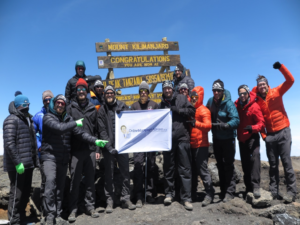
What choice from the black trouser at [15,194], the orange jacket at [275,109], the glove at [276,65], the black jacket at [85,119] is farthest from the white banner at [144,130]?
the glove at [276,65]

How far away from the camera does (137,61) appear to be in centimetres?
1154

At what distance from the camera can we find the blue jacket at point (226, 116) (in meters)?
5.97

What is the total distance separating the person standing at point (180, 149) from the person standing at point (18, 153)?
3.35m

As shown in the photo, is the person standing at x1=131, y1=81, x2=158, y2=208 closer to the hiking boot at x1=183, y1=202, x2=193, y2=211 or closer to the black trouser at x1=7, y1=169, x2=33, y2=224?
the hiking boot at x1=183, y1=202, x2=193, y2=211

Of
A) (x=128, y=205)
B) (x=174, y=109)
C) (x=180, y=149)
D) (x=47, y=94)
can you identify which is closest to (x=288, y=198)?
(x=180, y=149)

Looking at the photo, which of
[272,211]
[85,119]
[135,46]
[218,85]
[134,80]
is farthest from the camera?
[135,46]

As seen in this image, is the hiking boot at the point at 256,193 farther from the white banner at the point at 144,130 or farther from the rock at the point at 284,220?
the white banner at the point at 144,130

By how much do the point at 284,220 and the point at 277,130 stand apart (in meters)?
2.29

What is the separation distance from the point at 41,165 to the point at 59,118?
1.21 m

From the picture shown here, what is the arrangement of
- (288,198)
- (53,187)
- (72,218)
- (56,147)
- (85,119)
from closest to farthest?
(53,187) → (56,147) → (72,218) → (85,119) → (288,198)

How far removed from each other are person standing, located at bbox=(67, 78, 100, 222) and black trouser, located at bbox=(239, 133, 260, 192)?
13.0 feet

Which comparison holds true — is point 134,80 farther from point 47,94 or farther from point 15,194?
point 15,194

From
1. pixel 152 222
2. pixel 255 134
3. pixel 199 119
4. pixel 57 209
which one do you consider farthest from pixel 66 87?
pixel 255 134

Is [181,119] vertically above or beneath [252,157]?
above
